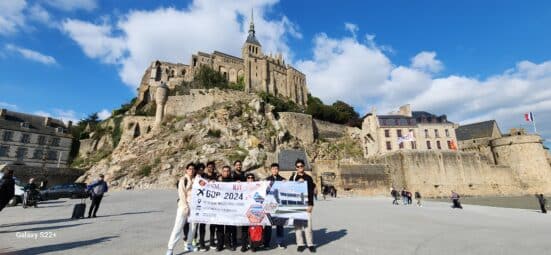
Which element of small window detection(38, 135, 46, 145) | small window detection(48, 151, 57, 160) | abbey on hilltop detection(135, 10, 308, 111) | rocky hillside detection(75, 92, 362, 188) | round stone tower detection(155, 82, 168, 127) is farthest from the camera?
abbey on hilltop detection(135, 10, 308, 111)

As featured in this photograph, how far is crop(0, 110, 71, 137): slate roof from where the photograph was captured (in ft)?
120

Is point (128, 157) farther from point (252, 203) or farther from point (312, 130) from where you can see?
point (252, 203)

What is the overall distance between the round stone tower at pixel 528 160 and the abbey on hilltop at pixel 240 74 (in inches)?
1553

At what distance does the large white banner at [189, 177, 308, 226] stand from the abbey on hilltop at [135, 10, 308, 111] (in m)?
49.8

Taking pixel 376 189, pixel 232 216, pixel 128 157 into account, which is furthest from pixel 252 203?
pixel 128 157

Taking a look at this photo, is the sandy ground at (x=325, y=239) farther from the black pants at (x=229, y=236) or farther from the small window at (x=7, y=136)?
the small window at (x=7, y=136)

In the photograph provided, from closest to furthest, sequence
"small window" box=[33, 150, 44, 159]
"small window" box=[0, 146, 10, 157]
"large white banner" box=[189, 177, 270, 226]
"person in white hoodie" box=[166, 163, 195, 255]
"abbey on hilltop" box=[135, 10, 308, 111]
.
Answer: "person in white hoodie" box=[166, 163, 195, 255]
"large white banner" box=[189, 177, 270, 226]
"small window" box=[0, 146, 10, 157]
"small window" box=[33, 150, 44, 159]
"abbey on hilltop" box=[135, 10, 308, 111]

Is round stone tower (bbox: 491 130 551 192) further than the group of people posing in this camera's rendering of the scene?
Yes

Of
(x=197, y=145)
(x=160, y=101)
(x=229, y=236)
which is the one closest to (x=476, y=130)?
(x=197, y=145)

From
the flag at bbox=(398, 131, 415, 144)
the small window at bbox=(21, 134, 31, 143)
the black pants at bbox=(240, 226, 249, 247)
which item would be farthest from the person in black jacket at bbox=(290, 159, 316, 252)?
the small window at bbox=(21, 134, 31, 143)

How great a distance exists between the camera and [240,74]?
197ft

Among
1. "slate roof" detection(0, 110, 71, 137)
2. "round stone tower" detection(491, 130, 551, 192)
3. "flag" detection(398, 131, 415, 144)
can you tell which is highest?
"slate roof" detection(0, 110, 71, 137)

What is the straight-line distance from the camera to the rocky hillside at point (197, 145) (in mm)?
29109

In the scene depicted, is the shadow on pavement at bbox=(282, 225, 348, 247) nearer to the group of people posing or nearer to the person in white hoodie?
the group of people posing
